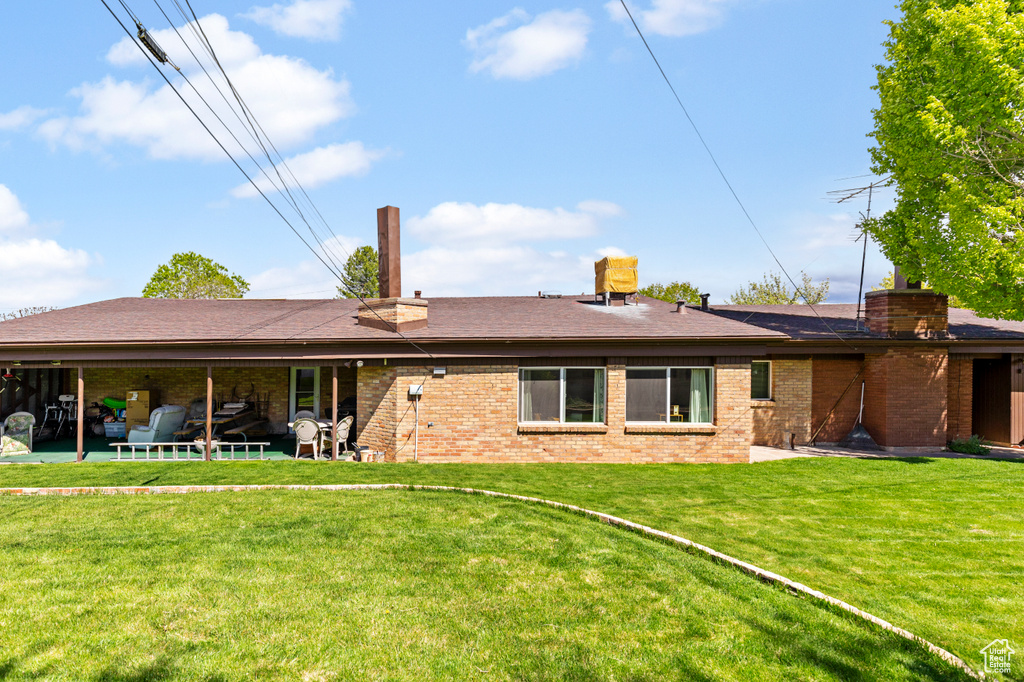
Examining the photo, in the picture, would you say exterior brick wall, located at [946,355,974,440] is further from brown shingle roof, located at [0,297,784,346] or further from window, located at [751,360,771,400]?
brown shingle roof, located at [0,297,784,346]

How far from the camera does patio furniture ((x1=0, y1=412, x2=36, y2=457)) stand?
13727 mm

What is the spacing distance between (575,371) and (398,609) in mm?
9289

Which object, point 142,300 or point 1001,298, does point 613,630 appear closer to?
point 1001,298

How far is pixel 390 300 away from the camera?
1423 cm

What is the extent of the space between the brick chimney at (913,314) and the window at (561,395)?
9235mm

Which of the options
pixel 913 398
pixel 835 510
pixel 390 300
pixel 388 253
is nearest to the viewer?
pixel 835 510

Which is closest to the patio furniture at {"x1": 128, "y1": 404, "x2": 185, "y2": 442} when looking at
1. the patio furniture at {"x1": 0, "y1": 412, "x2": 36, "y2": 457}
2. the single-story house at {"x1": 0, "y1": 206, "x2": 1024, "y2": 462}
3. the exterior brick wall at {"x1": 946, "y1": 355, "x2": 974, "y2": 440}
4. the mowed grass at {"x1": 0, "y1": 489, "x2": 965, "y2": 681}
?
the single-story house at {"x1": 0, "y1": 206, "x2": 1024, "y2": 462}

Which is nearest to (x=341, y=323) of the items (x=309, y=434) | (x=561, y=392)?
(x=309, y=434)

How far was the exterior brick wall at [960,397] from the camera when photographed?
52.4ft

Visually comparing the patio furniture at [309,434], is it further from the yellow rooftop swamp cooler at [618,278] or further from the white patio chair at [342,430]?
the yellow rooftop swamp cooler at [618,278]

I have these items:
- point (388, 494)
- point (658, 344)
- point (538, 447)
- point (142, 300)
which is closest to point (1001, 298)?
point (658, 344)

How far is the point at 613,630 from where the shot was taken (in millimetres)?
4863

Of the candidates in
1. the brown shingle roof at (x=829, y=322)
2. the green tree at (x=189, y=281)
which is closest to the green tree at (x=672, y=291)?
the brown shingle roof at (x=829, y=322)

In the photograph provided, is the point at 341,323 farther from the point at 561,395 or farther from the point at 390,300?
the point at 561,395
